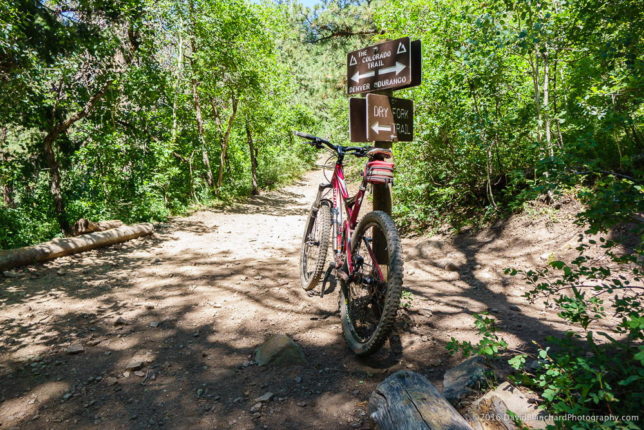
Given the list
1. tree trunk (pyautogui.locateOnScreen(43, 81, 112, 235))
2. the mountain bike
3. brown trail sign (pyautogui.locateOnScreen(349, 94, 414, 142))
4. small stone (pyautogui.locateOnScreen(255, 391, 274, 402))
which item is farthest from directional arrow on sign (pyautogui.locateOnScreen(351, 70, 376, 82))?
tree trunk (pyautogui.locateOnScreen(43, 81, 112, 235))

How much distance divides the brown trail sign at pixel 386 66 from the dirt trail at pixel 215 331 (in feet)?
6.94

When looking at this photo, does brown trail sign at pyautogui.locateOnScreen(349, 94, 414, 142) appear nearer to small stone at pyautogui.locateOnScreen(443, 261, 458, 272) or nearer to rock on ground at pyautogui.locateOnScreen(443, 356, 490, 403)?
rock on ground at pyautogui.locateOnScreen(443, 356, 490, 403)

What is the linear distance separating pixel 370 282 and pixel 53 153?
7.76 m

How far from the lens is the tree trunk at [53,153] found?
689cm

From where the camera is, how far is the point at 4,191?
9086mm

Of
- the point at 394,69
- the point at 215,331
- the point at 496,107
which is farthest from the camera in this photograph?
the point at 496,107

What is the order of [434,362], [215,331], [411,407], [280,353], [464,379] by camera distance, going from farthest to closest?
1. [215,331]
2. [280,353]
3. [434,362]
4. [464,379]
5. [411,407]

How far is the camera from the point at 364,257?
2848 millimetres

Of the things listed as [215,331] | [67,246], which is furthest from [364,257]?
[67,246]

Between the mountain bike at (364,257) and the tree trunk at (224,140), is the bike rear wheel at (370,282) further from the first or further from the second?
the tree trunk at (224,140)

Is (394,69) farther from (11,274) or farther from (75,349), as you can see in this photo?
(11,274)

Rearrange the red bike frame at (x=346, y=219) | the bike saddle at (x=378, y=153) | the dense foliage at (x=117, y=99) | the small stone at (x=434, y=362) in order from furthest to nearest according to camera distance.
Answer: the dense foliage at (x=117, y=99)
the red bike frame at (x=346, y=219)
the bike saddle at (x=378, y=153)
the small stone at (x=434, y=362)

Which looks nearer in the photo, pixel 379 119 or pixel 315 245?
pixel 379 119

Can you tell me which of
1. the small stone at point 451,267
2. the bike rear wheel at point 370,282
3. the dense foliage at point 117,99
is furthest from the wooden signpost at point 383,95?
the dense foliage at point 117,99
